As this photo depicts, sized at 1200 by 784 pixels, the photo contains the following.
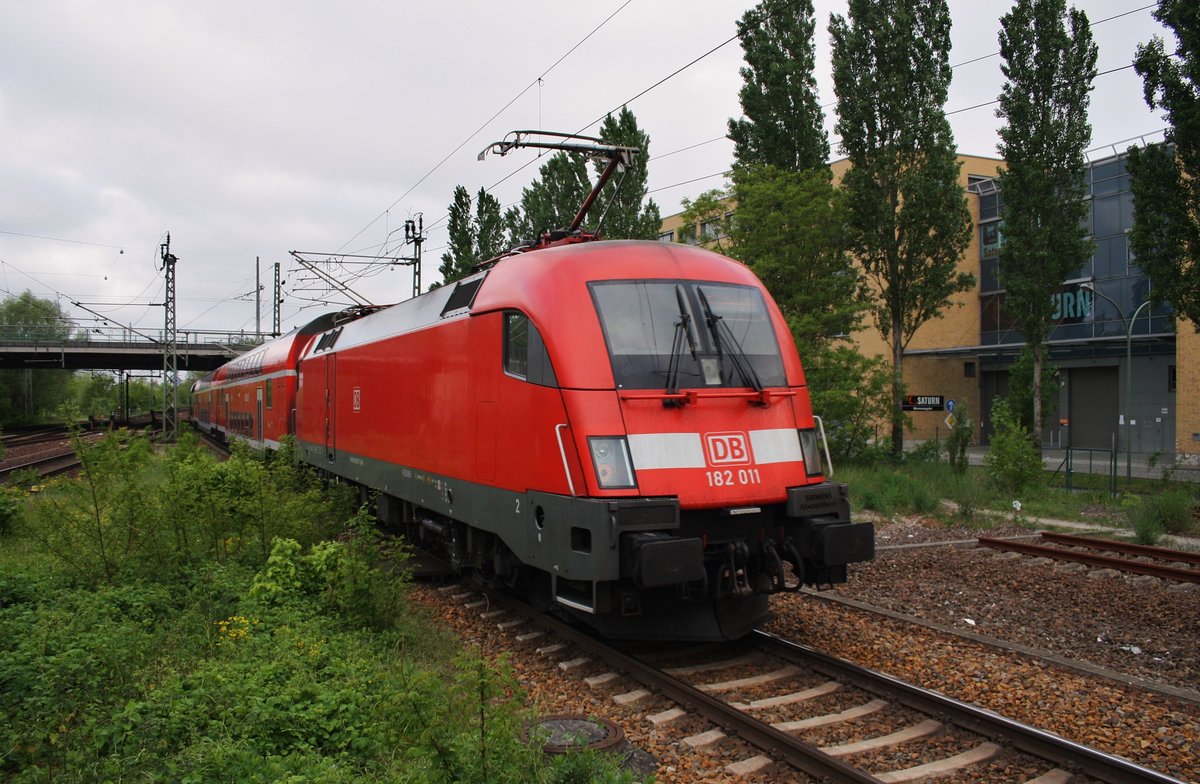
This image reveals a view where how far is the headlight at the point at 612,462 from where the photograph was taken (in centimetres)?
623

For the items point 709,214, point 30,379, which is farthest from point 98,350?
point 709,214

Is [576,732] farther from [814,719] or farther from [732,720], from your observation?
[814,719]

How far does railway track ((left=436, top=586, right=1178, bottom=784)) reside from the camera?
482 cm

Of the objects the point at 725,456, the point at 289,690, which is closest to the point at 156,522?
the point at 289,690

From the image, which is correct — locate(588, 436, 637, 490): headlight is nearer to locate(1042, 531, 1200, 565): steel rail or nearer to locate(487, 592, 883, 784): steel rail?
locate(487, 592, 883, 784): steel rail

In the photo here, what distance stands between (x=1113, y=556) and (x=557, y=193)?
26.9 meters

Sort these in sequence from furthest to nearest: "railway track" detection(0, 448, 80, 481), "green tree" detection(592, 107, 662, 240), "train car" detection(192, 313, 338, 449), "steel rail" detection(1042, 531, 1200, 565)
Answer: "green tree" detection(592, 107, 662, 240)
"railway track" detection(0, 448, 80, 481)
"train car" detection(192, 313, 338, 449)
"steel rail" detection(1042, 531, 1200, 565)

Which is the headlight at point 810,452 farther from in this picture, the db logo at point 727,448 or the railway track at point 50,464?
the railway track at point 50,464

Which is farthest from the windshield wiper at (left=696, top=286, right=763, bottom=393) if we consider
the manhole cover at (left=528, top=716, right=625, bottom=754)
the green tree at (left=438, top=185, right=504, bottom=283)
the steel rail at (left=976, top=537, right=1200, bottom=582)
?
the green tree at (left=438, top=185, right=504, bottom=283)

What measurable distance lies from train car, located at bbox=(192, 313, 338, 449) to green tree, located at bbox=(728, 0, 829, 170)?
1459 centimetres

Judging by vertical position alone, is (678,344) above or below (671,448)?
above

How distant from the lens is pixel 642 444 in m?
6.39

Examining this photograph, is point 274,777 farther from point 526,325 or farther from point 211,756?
point 526,325

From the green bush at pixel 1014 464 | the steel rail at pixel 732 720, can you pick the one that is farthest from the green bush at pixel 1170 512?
the steel rail at pixel 732 720
